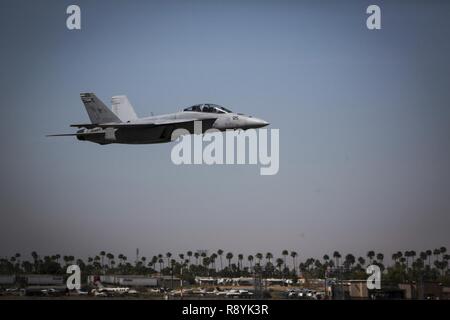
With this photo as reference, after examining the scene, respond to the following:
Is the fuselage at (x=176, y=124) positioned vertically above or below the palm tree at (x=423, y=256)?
above

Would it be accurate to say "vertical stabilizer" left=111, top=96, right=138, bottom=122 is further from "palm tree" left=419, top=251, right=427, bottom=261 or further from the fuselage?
"palm tree" left=419, top=251, right=427, bottom=261

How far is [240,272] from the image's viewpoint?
34.4m

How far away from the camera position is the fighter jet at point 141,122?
93.0 feet

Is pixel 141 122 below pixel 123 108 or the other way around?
below

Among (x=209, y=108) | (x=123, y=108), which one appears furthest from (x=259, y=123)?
(x=123, y=108)

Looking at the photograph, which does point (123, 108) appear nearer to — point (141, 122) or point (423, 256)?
point (141, 122)

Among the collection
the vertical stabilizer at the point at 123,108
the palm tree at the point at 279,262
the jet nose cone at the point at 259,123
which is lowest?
the palm tree at the point at 279,262

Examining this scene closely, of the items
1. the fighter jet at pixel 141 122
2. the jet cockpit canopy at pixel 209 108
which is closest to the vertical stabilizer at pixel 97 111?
the fighter jet at pixel 141 122

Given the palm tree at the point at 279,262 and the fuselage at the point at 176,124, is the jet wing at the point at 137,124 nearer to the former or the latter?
the fuselage at the point at 176,124

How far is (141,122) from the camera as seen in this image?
29.5 meters
